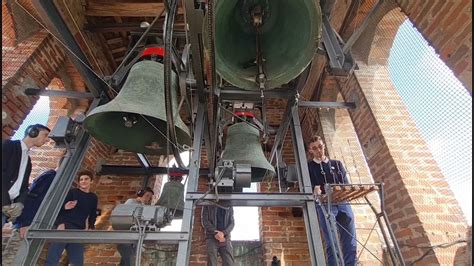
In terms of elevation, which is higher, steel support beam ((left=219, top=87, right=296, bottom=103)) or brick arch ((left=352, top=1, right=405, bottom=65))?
brick arch ((left=352, top=1, right=405, bottom=65))

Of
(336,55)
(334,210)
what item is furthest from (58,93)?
(334,210)

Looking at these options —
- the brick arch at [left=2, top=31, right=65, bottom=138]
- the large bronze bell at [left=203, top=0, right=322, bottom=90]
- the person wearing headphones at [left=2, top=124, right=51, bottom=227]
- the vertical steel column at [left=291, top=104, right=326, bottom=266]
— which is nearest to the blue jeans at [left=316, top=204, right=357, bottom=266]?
the vertical steel column at [left=291, top=104, right=326, bottom=266]

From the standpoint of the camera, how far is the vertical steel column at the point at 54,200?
1382 mm

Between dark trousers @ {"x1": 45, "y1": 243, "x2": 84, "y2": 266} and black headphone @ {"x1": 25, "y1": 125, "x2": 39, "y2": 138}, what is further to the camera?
dark trousers @ {"x1": 45, "y1": 243, "x2": 84, "y2": 266}

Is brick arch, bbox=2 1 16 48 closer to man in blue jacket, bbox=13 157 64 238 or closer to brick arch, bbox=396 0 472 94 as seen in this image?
man in blue jacket, bbox=13 157 64 238

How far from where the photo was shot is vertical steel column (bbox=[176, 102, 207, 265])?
1.31m

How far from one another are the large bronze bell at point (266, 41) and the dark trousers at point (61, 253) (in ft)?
6.37

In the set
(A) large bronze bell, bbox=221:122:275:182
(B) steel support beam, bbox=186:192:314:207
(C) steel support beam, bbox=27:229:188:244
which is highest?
(A) large bronze bell, bbox=221:122:275:182

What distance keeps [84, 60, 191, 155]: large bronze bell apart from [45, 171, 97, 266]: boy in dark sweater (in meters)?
1.09

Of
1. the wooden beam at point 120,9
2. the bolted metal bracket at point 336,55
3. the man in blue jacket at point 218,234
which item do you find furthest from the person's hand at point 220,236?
the wooden beam at point 120,9

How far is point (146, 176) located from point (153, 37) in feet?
5.97

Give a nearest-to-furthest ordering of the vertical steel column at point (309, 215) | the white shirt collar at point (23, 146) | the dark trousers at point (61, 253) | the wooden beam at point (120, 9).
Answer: the vertical steel column at point (309, 215), the white shirt collar at point (23, 146), the dark trousers at point (61, 253), the wooden beam at point (120, 9)

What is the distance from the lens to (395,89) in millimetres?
2498

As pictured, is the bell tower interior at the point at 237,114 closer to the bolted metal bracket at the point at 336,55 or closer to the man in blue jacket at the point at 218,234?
the bolted metal bracket at the point at 336,55
